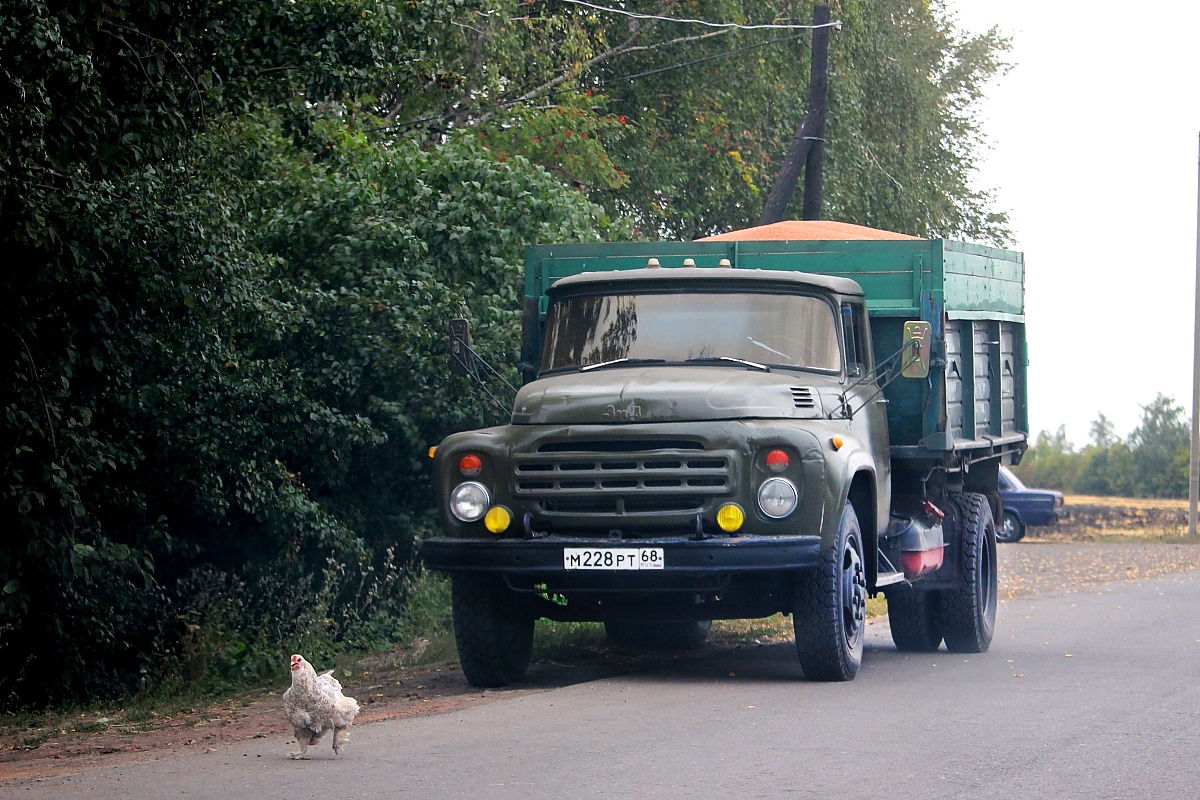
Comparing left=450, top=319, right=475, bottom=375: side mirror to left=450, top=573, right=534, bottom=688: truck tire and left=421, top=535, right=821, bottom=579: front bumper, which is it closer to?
left=450, top=573, right=534, bottom=688: truck tire

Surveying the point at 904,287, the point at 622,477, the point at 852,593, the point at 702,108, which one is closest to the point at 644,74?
the point at 702,108

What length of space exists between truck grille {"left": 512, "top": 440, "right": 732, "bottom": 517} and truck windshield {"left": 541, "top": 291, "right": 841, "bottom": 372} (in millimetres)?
1120

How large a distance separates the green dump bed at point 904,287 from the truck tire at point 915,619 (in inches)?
48.0

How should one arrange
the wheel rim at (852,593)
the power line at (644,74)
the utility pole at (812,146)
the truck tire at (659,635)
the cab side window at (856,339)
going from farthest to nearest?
the power line at (644,74), the utility pole at (812,146), the truck tire at (659,635), the cab side window at (856,339), the wheel rim at (852,593)

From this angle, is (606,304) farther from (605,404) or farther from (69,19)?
(69,19)

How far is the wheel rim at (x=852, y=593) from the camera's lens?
407 inches

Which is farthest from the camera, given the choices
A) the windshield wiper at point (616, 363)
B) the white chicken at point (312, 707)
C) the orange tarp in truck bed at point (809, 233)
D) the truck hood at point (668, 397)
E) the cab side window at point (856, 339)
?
the orange tarp in truck bed at point (809, 233)

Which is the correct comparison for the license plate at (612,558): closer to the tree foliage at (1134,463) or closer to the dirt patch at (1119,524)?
the dirt patch at (1119,524)

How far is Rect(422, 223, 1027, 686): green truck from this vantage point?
9844 millimetres

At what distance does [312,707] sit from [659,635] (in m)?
5.89

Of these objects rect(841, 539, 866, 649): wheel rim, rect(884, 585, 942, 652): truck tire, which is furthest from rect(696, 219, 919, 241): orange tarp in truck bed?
rect(841, 539, 866, 649): wheel rim

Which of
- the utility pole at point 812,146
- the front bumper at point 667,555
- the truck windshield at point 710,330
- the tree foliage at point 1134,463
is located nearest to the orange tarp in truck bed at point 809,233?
the truck windshield at point 710,330

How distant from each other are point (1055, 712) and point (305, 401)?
6.98 meters

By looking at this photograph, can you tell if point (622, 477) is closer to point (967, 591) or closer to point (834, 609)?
point (834, 609)
